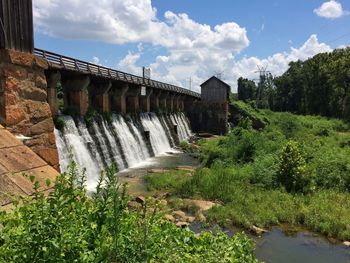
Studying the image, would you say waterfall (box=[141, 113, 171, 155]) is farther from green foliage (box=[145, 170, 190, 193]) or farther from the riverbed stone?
the riverbed stone

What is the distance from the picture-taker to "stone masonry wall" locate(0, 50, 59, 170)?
9469 mm

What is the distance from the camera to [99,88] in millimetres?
29109

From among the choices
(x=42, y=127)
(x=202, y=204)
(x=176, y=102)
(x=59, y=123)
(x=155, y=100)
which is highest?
(x=155, y=100)

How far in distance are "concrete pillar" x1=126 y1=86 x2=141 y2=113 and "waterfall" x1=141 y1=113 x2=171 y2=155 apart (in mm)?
1140

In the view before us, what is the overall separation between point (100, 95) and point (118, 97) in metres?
3.55

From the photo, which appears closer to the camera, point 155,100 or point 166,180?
point 166,180

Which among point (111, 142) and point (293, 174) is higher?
point (111, 142)

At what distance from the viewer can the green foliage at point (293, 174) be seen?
19.1 meters

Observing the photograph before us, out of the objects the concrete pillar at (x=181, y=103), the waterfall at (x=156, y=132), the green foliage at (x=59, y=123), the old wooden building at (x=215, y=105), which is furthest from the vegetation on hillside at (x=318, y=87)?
the green foliage at (x=59, y=123)

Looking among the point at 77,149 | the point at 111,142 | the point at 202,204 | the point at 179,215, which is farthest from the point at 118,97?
the point at 179,215

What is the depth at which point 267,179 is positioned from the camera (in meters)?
20.3

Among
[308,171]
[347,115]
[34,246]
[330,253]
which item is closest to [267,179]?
[308,171]

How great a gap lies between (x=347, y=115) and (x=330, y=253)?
48673 millimetres

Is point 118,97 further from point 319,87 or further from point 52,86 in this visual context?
point 319,87
